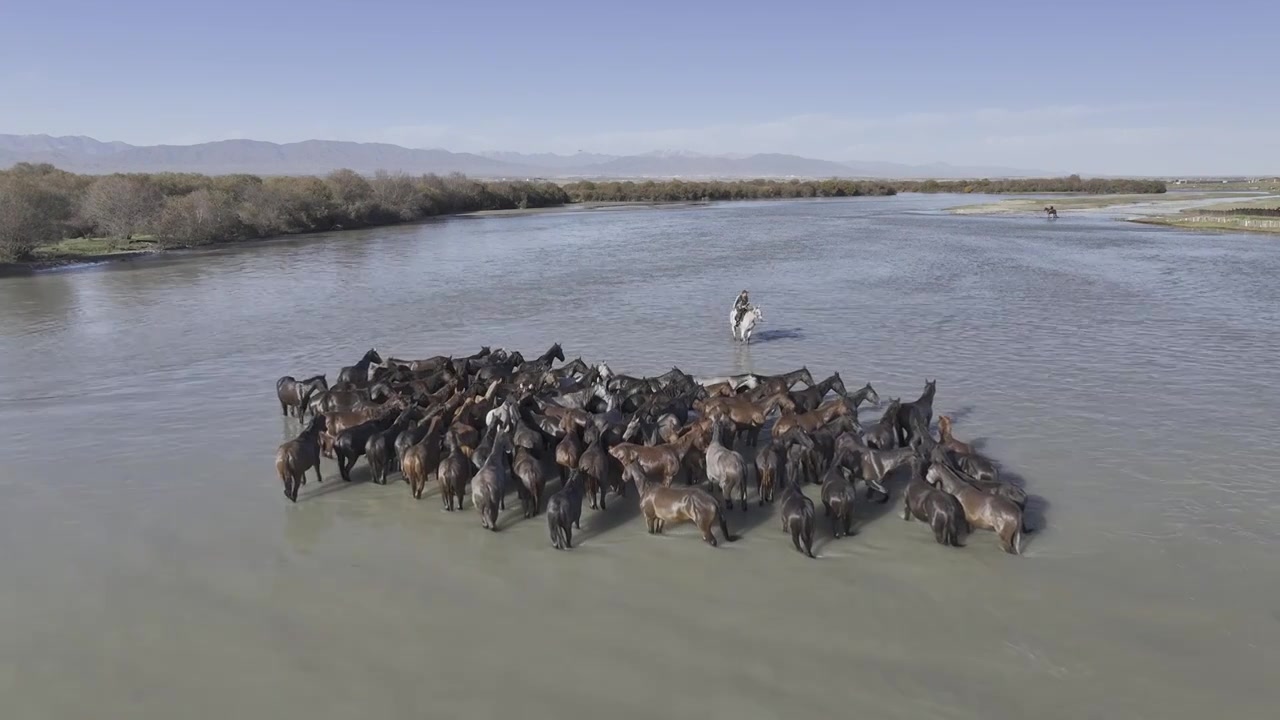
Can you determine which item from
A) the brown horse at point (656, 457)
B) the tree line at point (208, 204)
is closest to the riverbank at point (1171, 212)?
the tree line at point (208, 204)

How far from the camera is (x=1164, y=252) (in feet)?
93.8

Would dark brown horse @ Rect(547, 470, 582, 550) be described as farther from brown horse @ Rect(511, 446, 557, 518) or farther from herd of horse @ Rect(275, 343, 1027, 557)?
brown horse @ Rect(511, 446, 557, 518)

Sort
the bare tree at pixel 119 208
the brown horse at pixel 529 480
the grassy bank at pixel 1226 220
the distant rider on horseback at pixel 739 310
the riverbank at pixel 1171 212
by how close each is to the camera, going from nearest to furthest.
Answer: the brown horse at pixel 529 480 < the distant rider on horseback at pixel 739 310 < the bare tree at pixel 119 208 < the grassy bank at pixel 1226 220 < the riverbank at pixel 1171 212

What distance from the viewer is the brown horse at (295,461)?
312 inches

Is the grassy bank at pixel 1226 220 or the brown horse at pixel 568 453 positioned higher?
the grassy bank at pixel 1226 220

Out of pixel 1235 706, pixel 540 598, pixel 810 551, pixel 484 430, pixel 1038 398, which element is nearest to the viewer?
pixel 1235 706

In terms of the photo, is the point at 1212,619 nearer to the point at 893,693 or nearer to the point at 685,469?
the point at 893,693

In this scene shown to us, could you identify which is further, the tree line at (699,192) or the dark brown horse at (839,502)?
the tree line at (699,192)

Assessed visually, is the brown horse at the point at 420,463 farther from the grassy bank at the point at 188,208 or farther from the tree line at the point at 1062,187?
the tree line at the point at 1062,187

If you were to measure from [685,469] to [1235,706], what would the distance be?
466 centimetres

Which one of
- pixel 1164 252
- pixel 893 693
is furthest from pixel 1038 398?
pixel 1164 252

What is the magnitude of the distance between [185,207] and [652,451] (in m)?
34.5

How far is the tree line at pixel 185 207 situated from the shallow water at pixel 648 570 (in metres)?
16.7

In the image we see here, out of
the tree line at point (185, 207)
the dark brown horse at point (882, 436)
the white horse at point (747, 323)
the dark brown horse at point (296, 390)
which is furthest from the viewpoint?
the tree line at point (185, 207)
